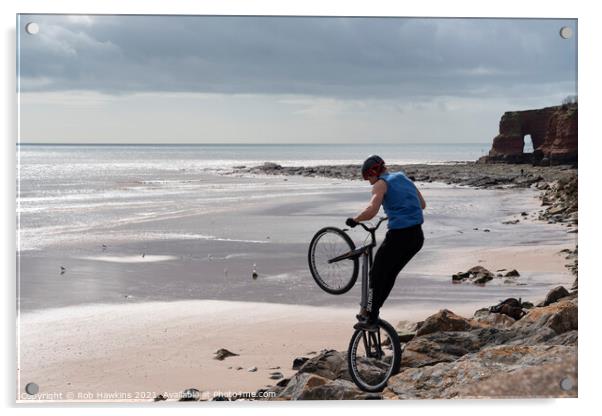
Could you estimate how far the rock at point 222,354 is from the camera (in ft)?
28.1

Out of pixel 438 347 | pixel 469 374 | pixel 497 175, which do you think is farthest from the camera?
pixel 497 175

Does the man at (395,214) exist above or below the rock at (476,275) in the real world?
above

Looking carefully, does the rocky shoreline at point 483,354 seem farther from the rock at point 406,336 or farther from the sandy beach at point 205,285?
the sandy beach at point 205,285

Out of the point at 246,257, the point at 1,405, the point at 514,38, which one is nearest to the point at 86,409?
the point at 1,405

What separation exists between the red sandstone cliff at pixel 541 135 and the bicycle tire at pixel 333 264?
2346mm

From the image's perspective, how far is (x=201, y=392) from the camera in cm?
827

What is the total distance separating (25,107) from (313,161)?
326cm

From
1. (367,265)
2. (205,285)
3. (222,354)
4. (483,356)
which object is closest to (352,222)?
(367,265)

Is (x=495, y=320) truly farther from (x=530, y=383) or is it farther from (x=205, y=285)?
(x=205, y=285)

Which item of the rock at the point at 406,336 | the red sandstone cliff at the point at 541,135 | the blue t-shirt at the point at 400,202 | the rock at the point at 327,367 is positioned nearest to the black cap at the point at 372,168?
the blue t-shirt at the point at 400,202

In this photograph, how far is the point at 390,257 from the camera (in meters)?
7.57

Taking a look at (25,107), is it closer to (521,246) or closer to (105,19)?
(105,19)

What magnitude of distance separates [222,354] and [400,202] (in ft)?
8.54

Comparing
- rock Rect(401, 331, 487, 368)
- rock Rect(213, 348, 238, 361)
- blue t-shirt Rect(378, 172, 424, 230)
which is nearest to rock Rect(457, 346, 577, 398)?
rock Rect(401, 331, 487, 368)
